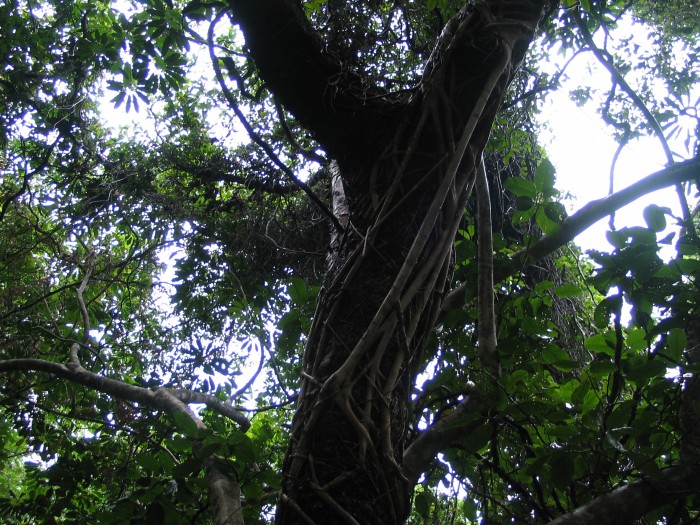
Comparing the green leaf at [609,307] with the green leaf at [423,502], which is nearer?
the green leaf at [609,307]

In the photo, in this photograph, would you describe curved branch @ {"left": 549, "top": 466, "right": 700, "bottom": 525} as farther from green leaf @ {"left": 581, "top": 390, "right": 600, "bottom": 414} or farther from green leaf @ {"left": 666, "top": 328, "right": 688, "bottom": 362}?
green leaf @ {"left": 581, "top": 390, "right": 600, "bottom": 414}

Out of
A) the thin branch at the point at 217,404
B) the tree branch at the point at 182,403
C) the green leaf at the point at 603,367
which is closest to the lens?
the tree branch at the point at 182,403

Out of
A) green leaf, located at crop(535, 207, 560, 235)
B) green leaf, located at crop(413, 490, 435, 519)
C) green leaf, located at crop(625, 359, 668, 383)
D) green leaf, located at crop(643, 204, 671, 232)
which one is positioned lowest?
green leaf, located at crop(413, 490, 435, 519)

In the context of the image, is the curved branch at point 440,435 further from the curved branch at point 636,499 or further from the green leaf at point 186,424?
the green leaf at point 186,424

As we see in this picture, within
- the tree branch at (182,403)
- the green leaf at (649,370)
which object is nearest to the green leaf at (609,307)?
the green leaf at (649,370)

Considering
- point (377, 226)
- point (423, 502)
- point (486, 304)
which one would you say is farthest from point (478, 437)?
point (377, 226)

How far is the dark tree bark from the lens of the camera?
965mm

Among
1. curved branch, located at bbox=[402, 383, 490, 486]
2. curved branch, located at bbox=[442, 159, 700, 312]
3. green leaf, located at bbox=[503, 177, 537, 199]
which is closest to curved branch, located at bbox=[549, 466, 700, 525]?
curved branch, located at bbox=[402, 383, 490, 486]

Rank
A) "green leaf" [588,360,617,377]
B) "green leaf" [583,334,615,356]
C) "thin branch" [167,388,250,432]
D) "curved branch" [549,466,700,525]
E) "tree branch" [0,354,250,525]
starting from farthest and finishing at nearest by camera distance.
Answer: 1. "thin branch" [167,388,250,432]
2. "green leaf" [583,334,615,356]
3. "green leaf" [588,360,617,377]
4. "tree branch" [0,354,250,525]
5. "curved branch" [549,466,700,525]

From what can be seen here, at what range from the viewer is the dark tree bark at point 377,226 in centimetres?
96

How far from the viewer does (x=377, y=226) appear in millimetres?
1232

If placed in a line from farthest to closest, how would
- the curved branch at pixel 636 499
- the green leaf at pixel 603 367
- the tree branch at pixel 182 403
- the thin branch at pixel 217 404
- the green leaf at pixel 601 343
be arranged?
the thin branch at pixel 217 404
the green leaf at pixel 601 343
the green leaf at pixel 603 367
the tree branch at pixel 182 403
the curved branch at pixel 636 499

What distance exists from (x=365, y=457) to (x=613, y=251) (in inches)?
30.2

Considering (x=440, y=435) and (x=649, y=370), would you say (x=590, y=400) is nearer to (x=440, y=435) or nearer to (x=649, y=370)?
(x=649, y=370)
